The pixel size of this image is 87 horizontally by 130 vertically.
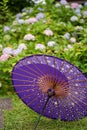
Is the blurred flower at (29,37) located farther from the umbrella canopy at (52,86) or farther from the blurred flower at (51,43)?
the umbrella canopy at (52,86)

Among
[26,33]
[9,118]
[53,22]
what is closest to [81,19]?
[53,22]

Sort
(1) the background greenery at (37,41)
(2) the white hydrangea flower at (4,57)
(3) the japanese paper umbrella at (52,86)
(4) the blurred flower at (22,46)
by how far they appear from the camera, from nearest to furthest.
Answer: (3) the japanese paper umbrella at (52,86) < (1) the background greenery at (37,41) < (2) the white hydrangea flower at (4,57) < (4) the blurred flower at (22,46)

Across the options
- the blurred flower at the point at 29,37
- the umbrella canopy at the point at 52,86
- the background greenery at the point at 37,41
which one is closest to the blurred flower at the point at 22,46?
the background greenery at the point at 37,41

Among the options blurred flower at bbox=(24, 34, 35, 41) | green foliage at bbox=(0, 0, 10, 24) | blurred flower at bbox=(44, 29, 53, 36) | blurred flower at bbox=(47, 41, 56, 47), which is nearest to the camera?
blurred flower at bbox=(47, 41, 56, 47)

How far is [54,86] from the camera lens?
430 cm

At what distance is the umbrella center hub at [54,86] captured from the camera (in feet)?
14.0

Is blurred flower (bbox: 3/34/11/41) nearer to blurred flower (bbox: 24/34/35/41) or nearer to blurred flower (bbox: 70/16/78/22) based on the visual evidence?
blurred flower (bbox: 24/34/35/41)

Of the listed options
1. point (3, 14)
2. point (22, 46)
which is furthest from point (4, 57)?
point (3, 14)

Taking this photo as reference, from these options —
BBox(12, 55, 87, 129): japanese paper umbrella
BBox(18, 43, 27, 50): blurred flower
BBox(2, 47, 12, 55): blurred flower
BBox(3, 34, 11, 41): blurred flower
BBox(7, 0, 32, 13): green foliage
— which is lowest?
BBox(7, 0, 32, 13): green foliage

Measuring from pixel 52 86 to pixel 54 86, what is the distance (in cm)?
2

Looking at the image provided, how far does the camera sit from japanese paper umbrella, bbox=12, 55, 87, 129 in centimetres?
426

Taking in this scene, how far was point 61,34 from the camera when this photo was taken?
704 cm

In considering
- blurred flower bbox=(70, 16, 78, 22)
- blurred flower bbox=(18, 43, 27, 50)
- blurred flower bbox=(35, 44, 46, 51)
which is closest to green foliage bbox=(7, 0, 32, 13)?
blurred flower bbox=(70, 16, 78, 22)

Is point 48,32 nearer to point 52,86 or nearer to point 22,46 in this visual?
point 22,46
